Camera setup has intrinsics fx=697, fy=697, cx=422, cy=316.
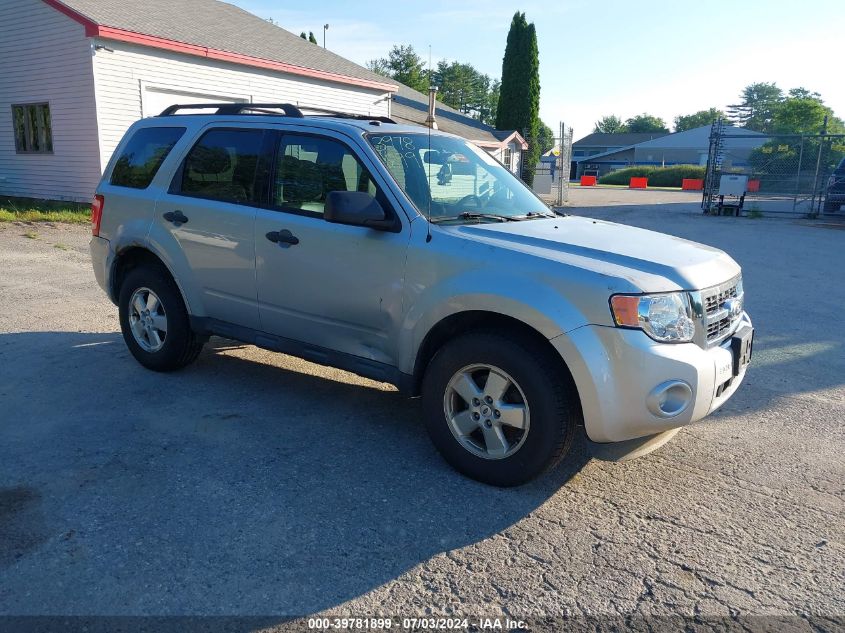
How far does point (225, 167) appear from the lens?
195 inches

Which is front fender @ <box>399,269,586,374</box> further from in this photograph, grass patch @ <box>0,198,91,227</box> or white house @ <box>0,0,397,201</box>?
white house @ <box>0,0,397,201</box>

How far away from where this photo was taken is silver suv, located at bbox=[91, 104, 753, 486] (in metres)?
3.42

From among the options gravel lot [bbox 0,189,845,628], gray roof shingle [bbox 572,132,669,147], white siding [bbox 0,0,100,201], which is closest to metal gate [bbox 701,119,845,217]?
white siding [bbox 0,0,100,201]

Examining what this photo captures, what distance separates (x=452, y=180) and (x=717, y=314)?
6.09ft

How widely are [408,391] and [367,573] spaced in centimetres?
127

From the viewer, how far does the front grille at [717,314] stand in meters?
3.56

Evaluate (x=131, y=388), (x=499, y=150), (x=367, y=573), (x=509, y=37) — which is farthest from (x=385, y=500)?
(x=509, y=37)

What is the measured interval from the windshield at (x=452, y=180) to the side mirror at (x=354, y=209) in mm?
277

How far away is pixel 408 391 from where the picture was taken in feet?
13.3

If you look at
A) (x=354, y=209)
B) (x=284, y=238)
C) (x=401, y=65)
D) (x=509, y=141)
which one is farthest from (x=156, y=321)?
(x=401, y=65)

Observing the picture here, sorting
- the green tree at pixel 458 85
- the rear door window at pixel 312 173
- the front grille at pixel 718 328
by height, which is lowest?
the front grille at pixel 718 328

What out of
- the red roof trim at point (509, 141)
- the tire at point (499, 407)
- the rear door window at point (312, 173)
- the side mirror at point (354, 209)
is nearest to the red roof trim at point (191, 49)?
the red roof trim at point (509, 141)

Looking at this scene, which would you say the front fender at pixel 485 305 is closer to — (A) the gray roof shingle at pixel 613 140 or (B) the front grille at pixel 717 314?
(B) the front grille at pixel 717 314

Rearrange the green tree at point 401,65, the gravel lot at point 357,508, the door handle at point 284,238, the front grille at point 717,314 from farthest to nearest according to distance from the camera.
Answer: the green tree at point 401,65 < the door handle at point 284,238 < the front grille at point 717,314 < the gravel lot at point 357,508
